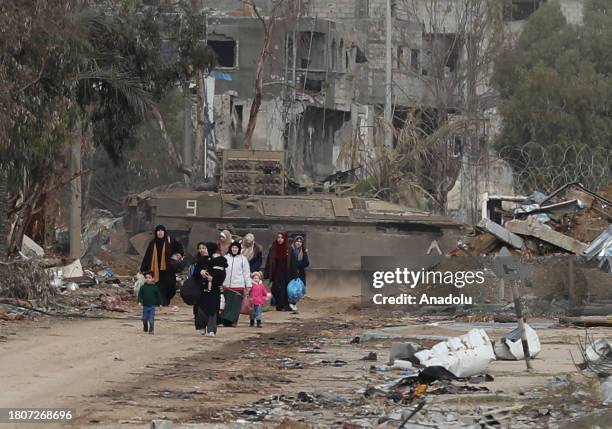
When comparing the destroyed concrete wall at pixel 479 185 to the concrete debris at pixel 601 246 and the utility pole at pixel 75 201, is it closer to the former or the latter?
the utility pole at pixel 75 201

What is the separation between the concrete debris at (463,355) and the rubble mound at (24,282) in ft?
36.7

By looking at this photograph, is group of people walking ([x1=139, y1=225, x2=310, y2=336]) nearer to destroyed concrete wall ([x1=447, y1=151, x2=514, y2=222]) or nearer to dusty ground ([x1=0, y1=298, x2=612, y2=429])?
dusty ground ([x1=0, y1=298, x2=612, y2=429])

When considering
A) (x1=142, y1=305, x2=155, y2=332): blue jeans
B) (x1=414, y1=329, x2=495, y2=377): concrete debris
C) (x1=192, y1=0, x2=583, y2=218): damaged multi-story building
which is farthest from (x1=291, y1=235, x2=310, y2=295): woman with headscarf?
(x1=192, y1=0, x2=583, y2=218): damaged multi-story building

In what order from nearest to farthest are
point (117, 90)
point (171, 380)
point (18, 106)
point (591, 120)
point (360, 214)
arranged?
point (171, 380) → point (18, 106) → point (117, 90) → point (360, 214) → point (591, 120)

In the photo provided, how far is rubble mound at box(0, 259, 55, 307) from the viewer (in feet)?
81.3

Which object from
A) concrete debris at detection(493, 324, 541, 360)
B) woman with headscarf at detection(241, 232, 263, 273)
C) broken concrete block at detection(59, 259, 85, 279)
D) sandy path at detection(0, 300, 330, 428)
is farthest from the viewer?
broken concrete block at detection(59, 259, 85, 279)

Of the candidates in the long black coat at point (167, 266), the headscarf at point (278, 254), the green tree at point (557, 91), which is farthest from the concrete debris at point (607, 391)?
the green tree at point (557, 91)

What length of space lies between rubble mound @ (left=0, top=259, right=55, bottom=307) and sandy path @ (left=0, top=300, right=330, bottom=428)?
1.55 metres

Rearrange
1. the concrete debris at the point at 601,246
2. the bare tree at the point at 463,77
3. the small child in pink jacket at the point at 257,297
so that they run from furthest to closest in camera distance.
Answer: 1. the bare tree at the point at 463,77
2. the concrete debris at the point at 601,246
3. the small child in pink jacket at the point at 257,297

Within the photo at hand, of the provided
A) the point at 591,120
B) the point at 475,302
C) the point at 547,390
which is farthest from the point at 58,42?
the point at 591,120

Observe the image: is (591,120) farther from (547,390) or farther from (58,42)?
(547,390)

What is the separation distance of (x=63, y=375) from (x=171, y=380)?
0.99 metres

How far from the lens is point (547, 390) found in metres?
13.5

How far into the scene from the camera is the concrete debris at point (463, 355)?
14.4m
